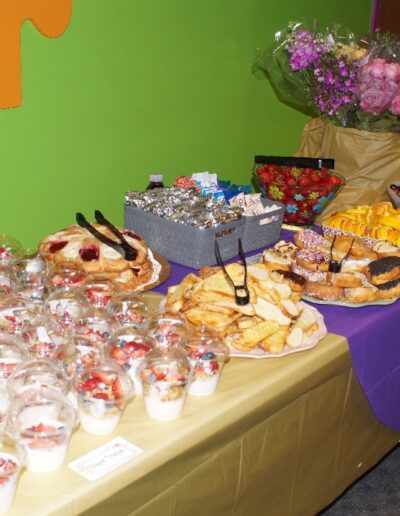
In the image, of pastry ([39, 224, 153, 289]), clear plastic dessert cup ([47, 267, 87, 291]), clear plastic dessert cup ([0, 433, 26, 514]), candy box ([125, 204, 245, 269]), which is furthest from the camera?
candy box ([125, 204, 245, 269])

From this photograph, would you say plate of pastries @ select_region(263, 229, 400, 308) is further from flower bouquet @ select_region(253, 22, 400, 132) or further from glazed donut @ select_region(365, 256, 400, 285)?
flower bouquet @ select_region(253, 22, 400, 132)

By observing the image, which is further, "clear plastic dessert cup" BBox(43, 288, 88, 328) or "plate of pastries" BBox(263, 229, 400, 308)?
"plate of pastries" BBox(263, 229, 400, 308)

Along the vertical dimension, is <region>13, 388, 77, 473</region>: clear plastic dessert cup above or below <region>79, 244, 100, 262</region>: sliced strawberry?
below

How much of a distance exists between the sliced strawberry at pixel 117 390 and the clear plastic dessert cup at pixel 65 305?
0.26 meters

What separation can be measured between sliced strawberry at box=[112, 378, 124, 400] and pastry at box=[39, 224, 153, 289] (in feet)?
1.71

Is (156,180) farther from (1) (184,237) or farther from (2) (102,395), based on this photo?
(2) (102,395)

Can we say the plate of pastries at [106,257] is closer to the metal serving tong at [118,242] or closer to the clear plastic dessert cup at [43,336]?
the metal serving tong at [118,242]

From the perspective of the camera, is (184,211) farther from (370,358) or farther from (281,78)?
(281,78)

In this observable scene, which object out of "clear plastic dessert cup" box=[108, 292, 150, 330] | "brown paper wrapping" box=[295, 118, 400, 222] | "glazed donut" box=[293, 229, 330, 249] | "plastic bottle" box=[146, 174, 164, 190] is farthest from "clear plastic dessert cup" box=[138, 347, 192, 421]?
"brown paper wrapping" box=[295, 118, 400, 222]

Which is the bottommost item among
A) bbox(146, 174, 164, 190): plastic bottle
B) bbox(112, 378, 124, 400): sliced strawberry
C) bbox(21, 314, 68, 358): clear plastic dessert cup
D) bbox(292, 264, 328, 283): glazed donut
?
bbox(292, 264, 328, 283): glazed donut

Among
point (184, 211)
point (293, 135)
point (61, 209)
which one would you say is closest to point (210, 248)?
point (184, 211)

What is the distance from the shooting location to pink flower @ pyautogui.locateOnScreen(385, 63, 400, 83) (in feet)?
7.37

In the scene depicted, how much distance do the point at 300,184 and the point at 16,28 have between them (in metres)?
0.99

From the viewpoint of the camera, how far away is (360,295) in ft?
5.42
